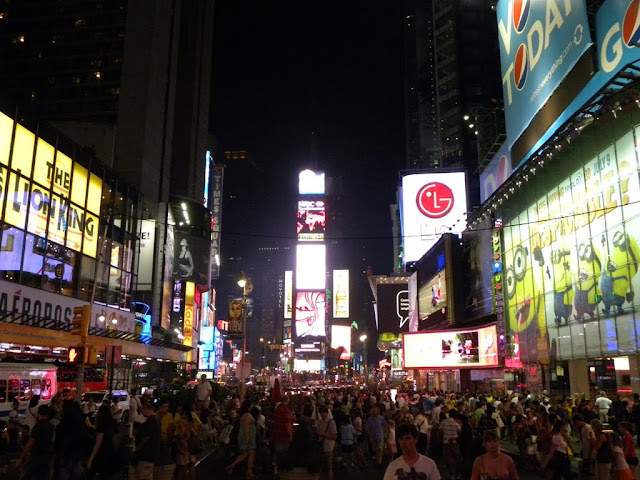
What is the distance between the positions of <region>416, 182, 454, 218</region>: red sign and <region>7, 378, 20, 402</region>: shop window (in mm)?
32699

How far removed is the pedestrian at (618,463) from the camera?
29.9ft

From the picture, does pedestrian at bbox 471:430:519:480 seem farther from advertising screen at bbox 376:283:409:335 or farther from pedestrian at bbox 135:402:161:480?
advertising screen at bbox 376:283:409:335

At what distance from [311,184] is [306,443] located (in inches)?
4173

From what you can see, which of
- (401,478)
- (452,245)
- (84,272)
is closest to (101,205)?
(84,272)

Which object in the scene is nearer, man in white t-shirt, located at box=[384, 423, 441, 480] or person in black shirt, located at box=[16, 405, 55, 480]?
man in white t-shirt, located at box=[384, 423, 441, 480]

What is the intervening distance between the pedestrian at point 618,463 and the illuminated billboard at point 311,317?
310 feet

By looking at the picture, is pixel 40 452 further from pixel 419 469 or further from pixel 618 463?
pixel 618 463

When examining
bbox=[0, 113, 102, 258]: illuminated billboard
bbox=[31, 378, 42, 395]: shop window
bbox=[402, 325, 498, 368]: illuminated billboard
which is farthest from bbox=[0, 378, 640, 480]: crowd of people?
bbox=[0, 113, 102, 258]: illuminated billboard

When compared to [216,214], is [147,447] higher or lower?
lower

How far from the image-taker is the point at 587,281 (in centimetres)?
2206

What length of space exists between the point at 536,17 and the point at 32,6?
302 ft

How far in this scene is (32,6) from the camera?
310ft

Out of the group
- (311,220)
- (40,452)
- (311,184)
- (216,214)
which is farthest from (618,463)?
(311,184)

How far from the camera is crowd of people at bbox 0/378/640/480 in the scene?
8.34 meters
